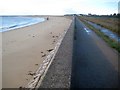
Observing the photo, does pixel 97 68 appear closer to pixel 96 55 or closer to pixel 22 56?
pixel 96 55

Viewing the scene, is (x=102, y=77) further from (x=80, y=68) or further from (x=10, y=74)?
(x=10, y=74)

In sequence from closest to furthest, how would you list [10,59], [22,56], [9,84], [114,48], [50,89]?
[50,89], [9,84], [10,59], [22,56], [114,48]

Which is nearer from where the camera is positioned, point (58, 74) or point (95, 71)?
point (58, 74)

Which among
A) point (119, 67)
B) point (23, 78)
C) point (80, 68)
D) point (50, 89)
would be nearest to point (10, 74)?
point (23, 78)

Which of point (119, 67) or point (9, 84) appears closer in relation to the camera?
point (9, 84)

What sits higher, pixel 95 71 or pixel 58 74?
pixel 58 74

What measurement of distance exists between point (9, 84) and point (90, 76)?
3484 mm

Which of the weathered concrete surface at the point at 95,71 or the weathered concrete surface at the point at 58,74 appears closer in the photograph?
the weathered concrete surface at the point at 58,74

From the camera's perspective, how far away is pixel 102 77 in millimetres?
10406

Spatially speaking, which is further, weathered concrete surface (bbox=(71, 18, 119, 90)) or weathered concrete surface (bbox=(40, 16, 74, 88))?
weathered concrete surface (bbox=(71, 18, 119, 90))

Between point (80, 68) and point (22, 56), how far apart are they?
18.8 feet

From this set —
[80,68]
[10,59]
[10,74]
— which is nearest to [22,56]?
[10,59]

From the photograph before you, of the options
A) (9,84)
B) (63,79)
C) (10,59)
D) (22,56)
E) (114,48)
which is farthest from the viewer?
(114,48)

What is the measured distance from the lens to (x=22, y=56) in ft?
53.5
